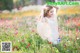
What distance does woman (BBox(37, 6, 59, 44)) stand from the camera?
1948 mm

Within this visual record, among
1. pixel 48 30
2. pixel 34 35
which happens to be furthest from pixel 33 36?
pixel 48 30

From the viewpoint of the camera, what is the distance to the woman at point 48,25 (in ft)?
6.39

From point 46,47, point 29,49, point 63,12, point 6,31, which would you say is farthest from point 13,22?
point 63,12

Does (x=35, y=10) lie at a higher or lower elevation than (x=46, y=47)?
higher

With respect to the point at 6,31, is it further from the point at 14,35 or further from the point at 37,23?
the point at 37,23

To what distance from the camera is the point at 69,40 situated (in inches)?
77.0

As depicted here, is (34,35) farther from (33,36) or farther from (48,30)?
(48,30)

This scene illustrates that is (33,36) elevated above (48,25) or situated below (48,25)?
below

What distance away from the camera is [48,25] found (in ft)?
6.40

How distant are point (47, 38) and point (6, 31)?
54cm

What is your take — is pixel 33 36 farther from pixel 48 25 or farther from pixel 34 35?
pixel 48 25

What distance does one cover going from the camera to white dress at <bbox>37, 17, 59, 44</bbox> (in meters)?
1.95

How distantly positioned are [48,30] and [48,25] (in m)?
0.06

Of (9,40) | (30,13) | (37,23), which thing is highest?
(30,13)
